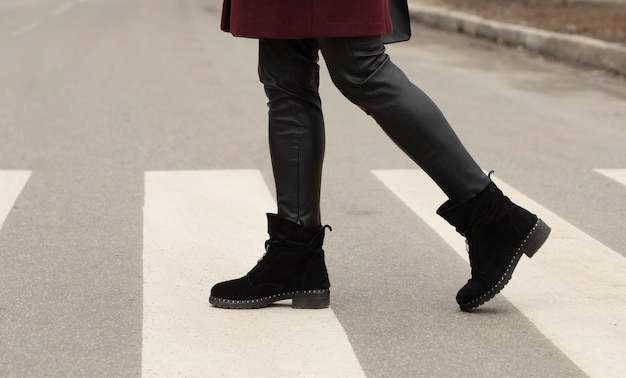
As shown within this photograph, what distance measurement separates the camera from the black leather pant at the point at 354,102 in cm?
323

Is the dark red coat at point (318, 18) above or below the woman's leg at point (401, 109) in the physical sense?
above

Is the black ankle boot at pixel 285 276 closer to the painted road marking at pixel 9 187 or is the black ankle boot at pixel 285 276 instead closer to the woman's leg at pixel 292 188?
the woman's leg at pixel 292 188

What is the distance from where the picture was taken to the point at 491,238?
10.9ft

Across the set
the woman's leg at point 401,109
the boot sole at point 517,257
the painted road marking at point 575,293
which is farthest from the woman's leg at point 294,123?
the painted road marking at point 575,293

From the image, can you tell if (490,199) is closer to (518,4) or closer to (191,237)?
(191,237)

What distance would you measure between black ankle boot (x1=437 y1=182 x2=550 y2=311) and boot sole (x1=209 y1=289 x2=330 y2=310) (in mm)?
381

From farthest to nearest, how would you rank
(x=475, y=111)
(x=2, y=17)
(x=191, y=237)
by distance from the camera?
1. (x=2, y=17)
2. (x=475, y=111)
3. (x=191, y=237)

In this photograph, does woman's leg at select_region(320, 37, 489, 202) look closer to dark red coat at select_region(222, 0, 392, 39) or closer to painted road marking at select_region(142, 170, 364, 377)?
dark red coat at select_region(222, 0, 392, 39)

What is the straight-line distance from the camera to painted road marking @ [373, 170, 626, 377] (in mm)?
3045

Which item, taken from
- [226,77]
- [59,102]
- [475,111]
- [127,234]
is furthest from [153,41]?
[127,234]

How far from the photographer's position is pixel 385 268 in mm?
3936

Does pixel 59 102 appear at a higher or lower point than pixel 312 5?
lower

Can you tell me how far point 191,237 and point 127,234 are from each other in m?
0.26

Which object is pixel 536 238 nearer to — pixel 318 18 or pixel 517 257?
pixel 517 257
